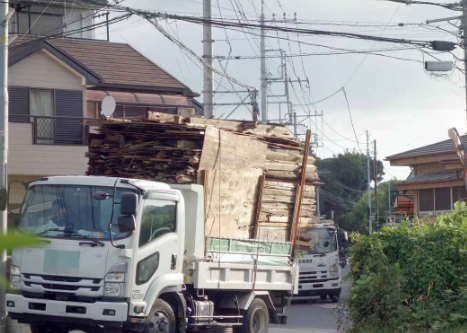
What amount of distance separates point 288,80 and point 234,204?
39.3 m

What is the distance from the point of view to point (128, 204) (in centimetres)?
1054

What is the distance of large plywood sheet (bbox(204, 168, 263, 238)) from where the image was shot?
1245cm

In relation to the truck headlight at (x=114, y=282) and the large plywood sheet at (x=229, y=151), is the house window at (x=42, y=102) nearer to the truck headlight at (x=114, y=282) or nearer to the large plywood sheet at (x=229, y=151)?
the large plywood sheet at (x=229, y=151)

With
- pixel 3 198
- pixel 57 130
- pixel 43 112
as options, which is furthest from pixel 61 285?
pixel 43 112

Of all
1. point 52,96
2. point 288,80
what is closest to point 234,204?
point 52,96

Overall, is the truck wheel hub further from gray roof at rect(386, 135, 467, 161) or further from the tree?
the tree

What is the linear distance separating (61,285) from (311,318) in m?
10.9

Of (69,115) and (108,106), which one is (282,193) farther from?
(69,115)

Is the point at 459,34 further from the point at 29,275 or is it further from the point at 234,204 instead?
the point at 29,275

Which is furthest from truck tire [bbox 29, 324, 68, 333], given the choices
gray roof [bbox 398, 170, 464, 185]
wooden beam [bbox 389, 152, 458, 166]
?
wooden beam [bbox 389, 152, 458, 166]

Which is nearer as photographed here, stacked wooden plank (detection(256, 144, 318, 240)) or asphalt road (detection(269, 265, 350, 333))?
stacked wooden plank (detection(256, 144, 318, 240))

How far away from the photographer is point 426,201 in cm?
3116

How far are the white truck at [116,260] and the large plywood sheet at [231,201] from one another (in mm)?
298

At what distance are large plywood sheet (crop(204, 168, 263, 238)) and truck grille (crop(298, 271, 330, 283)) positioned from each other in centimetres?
1285
